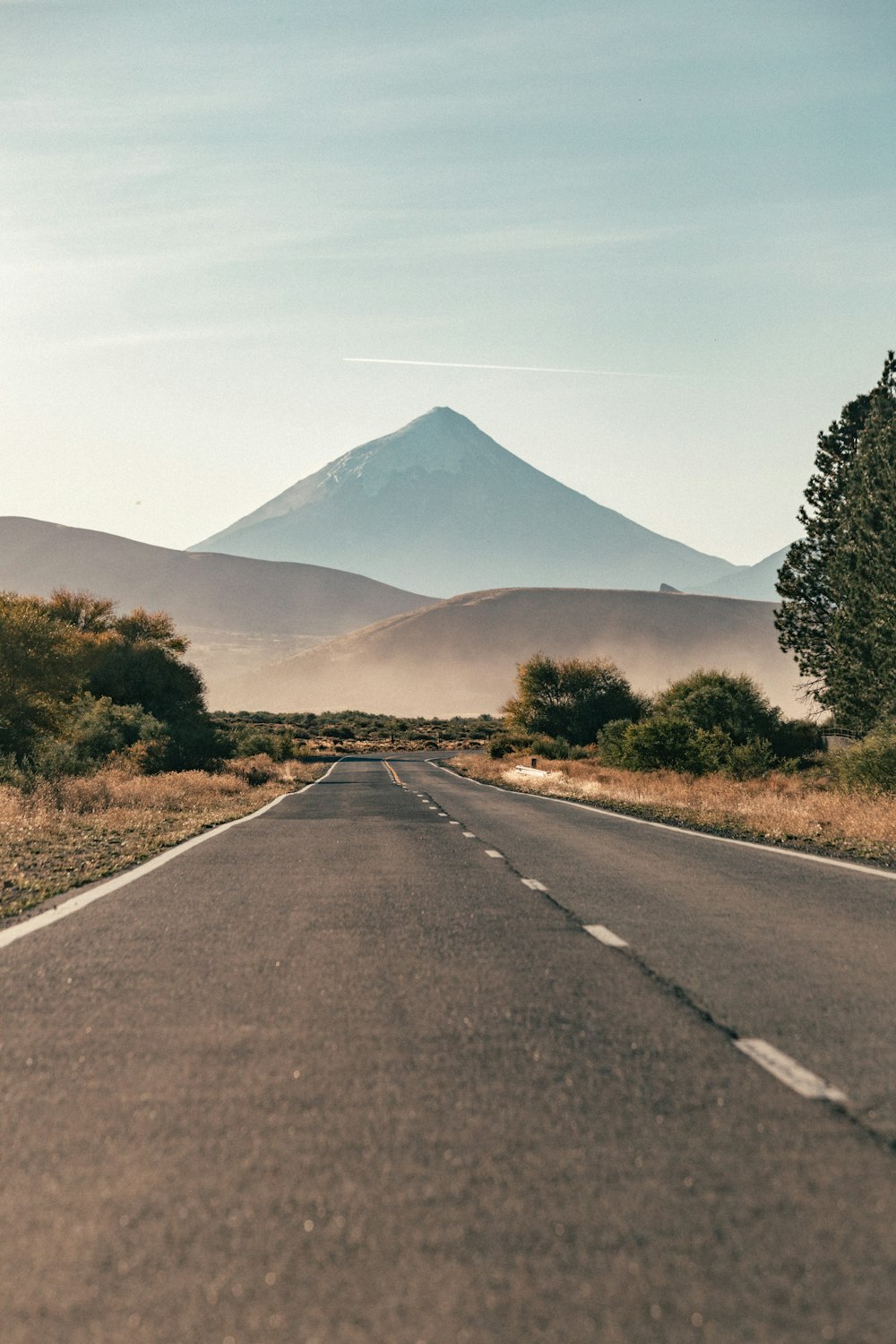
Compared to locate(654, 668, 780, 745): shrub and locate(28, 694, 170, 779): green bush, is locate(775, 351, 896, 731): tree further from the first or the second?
locate(28, 694, 170, 779): green bush

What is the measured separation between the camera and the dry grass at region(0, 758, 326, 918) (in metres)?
13.8

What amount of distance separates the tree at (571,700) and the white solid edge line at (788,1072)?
237 feet

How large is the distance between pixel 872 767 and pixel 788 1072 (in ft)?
84.2

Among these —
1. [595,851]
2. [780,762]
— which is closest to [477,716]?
[780,762]

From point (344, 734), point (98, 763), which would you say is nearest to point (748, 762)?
point (98, 763)

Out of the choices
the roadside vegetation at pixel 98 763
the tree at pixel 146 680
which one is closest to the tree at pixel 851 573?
the roadside vegetation at pixel 98 763

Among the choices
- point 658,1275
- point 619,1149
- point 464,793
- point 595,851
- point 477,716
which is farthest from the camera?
point 477,716

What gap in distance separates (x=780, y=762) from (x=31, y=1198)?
45760 millimetres

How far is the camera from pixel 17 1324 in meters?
3.25

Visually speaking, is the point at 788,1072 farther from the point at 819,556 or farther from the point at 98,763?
the point at 819,556

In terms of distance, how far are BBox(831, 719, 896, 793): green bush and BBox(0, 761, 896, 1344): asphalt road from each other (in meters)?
19.6

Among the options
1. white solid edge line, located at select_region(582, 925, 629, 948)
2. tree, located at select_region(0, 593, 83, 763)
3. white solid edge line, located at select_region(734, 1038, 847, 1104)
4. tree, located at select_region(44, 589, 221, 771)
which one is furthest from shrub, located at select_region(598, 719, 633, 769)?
white solid edge line, located at select_region(734, 1038, 847, 1104)

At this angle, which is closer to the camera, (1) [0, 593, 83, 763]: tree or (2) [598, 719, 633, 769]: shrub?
(1) [0, 593, 83, 763]: tree

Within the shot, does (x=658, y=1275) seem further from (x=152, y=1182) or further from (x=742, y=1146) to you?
(x=152, y=1182)
